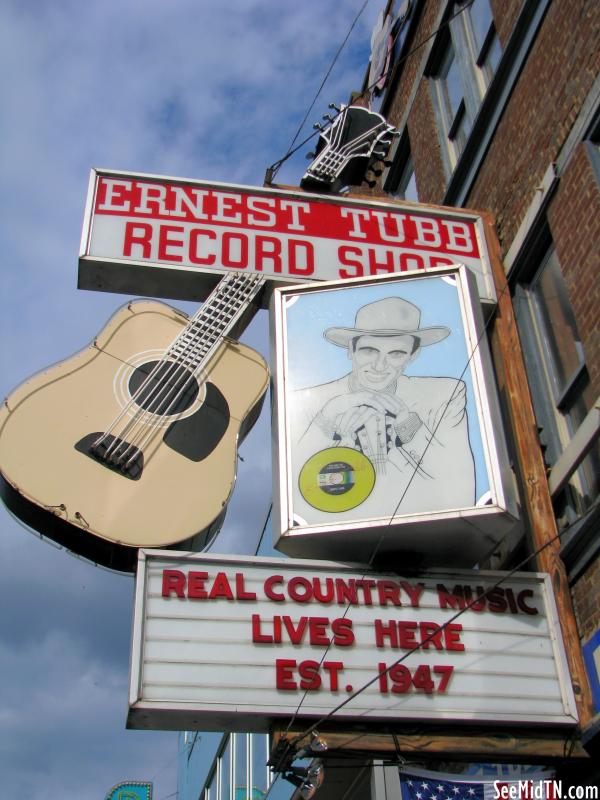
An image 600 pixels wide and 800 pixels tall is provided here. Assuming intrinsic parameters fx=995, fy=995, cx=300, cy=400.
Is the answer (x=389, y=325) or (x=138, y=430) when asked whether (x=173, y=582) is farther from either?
(x=389, y=325)

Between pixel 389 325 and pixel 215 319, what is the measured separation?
151 cm

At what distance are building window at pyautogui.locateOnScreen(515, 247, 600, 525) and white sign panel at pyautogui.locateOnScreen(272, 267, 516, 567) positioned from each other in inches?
26.8

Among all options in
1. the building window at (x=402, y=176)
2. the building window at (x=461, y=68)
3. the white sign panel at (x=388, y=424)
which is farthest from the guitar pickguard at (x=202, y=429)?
the building window at (x=402, y=176)

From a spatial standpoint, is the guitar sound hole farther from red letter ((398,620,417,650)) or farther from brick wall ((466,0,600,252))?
brick wall ((466,0,600,252))

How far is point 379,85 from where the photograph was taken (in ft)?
49.9

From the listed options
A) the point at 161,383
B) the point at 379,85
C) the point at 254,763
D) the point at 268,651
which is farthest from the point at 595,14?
the point at 254,763

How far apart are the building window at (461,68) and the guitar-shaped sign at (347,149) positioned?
3.33 ft

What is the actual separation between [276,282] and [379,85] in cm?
739

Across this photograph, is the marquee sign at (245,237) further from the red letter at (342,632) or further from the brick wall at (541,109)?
the red letter at (342,632)

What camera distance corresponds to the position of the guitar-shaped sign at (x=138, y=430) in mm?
6977

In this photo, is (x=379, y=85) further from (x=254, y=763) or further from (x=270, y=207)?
(x=254, y=763)

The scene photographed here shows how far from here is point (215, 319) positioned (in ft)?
28.3

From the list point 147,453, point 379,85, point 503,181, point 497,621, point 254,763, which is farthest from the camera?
point 379,85

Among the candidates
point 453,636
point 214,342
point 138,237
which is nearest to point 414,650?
point 453,636
